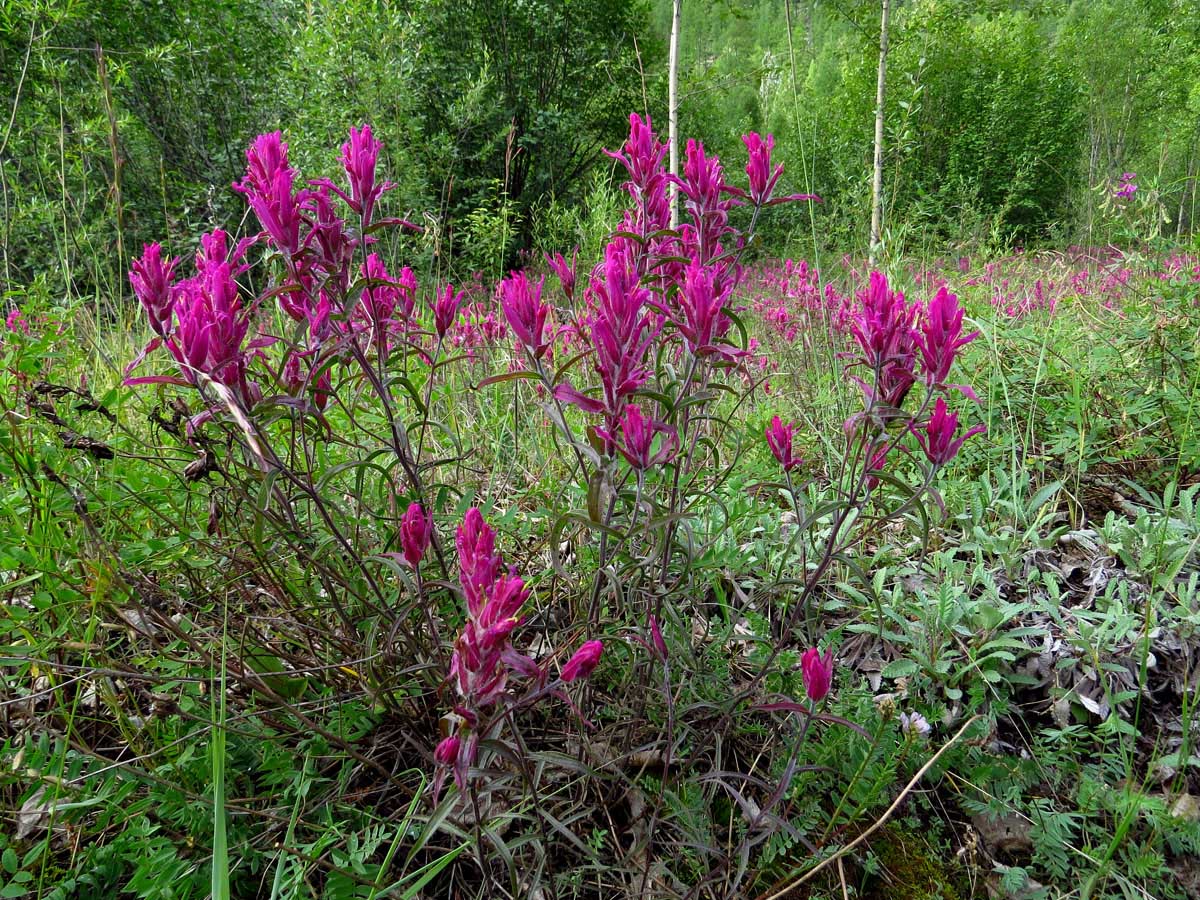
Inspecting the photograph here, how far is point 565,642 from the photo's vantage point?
152cm

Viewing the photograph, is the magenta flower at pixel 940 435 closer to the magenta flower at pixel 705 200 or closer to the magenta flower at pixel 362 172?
the magenta flower at pixel 705 200

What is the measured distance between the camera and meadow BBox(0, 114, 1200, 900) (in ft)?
3.63

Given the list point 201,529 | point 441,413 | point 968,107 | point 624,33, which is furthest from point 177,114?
point 968,107

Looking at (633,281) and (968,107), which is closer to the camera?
(633,281)

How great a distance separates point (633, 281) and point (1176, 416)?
2.29 m

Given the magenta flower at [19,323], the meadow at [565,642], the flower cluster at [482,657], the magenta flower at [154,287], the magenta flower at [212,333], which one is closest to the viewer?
the flower cluster at [482,657]

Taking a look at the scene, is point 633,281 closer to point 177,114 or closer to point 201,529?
point 201,529

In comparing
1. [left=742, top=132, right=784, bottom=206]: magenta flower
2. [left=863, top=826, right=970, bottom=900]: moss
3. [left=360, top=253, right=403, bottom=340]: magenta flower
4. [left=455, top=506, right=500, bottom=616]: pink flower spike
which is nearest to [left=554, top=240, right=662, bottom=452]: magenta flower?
[left=455, top=506, right=500, bottom=616]: pink flower spike

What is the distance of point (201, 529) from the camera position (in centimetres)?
177

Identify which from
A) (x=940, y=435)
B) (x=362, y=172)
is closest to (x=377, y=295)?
(x=362, y=172)

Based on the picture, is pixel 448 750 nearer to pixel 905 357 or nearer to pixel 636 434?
pixel 636 434

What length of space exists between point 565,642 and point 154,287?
114 centimetres

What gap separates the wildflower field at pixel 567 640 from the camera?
3.64 feet

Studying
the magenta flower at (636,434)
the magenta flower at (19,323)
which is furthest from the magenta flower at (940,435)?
the magenta flower at (19,323)
